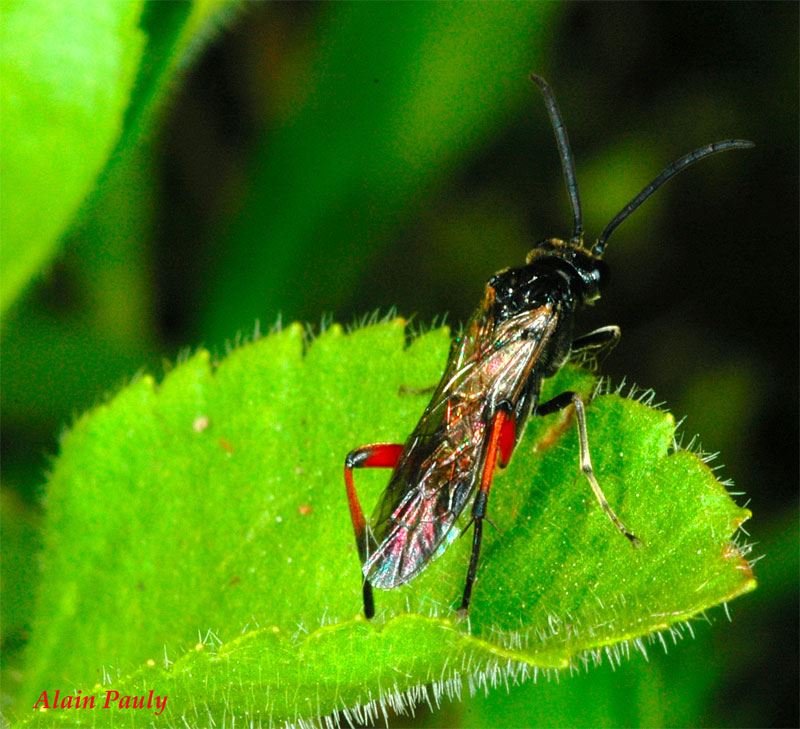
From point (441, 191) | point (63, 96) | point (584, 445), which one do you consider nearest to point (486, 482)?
point (584, 445)

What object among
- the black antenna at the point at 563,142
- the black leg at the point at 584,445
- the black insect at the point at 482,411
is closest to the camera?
the black leg at the point at 584,445

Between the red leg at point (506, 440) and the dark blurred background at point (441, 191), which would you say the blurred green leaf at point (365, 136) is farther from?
the red leg at point (506, 440)

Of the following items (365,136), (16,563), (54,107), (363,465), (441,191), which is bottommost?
(363,465)

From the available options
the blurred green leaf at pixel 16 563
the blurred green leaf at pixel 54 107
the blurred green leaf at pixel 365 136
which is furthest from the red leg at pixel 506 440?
the blurred green leaf at pixel 365 136

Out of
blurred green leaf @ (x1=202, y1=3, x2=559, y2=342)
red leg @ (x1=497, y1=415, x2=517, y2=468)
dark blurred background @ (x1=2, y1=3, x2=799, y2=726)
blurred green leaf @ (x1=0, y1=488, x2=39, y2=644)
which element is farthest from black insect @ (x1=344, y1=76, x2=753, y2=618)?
blurred green leaf @ (x1=0, y1=488, x2=39, y2=644)

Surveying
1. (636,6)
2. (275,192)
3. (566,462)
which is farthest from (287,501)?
(636,6)

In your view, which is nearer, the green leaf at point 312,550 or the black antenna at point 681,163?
the green leaf at point 312,550

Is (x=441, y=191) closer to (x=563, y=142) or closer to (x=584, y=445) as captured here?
(x=563, y=142)

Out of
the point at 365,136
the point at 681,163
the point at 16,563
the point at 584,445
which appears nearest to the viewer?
the point at 584,445
